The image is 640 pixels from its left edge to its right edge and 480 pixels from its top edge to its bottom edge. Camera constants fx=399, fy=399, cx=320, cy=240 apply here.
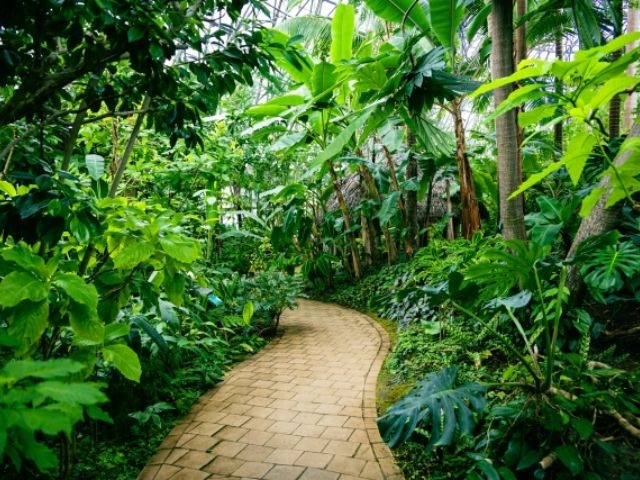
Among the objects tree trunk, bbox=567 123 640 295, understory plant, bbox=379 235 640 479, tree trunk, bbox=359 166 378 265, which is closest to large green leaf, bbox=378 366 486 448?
understory plant, bbox=379 235 640 479

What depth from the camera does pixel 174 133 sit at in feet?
6.45

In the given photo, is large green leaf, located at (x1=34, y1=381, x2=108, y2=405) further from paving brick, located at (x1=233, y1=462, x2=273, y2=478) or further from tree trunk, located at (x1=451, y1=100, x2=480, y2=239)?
tree trunk, located at (x1=451, y1=100, x2=480, y2=239)

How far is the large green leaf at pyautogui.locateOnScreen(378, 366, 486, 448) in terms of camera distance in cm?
151

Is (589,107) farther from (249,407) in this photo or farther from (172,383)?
(172,383)

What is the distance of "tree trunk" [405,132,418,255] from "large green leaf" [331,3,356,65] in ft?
6.22

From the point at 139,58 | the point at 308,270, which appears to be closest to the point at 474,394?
the point at 139,58

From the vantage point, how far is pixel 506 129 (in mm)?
2463

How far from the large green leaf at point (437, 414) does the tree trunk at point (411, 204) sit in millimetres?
4207

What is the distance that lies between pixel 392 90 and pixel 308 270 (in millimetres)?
5334

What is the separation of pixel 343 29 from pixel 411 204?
274 centimetres

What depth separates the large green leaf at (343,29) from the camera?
3978 mm

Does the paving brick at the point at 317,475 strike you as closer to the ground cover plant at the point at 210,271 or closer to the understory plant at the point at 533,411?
the ground cover plant at the point at 210,271

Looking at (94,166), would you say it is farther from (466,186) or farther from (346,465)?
(466,186)

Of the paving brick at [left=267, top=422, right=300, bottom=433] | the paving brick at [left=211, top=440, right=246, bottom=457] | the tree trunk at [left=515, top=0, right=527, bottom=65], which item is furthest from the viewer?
the tree trunk at [left=515, top=0, right=527, bottom=65]
